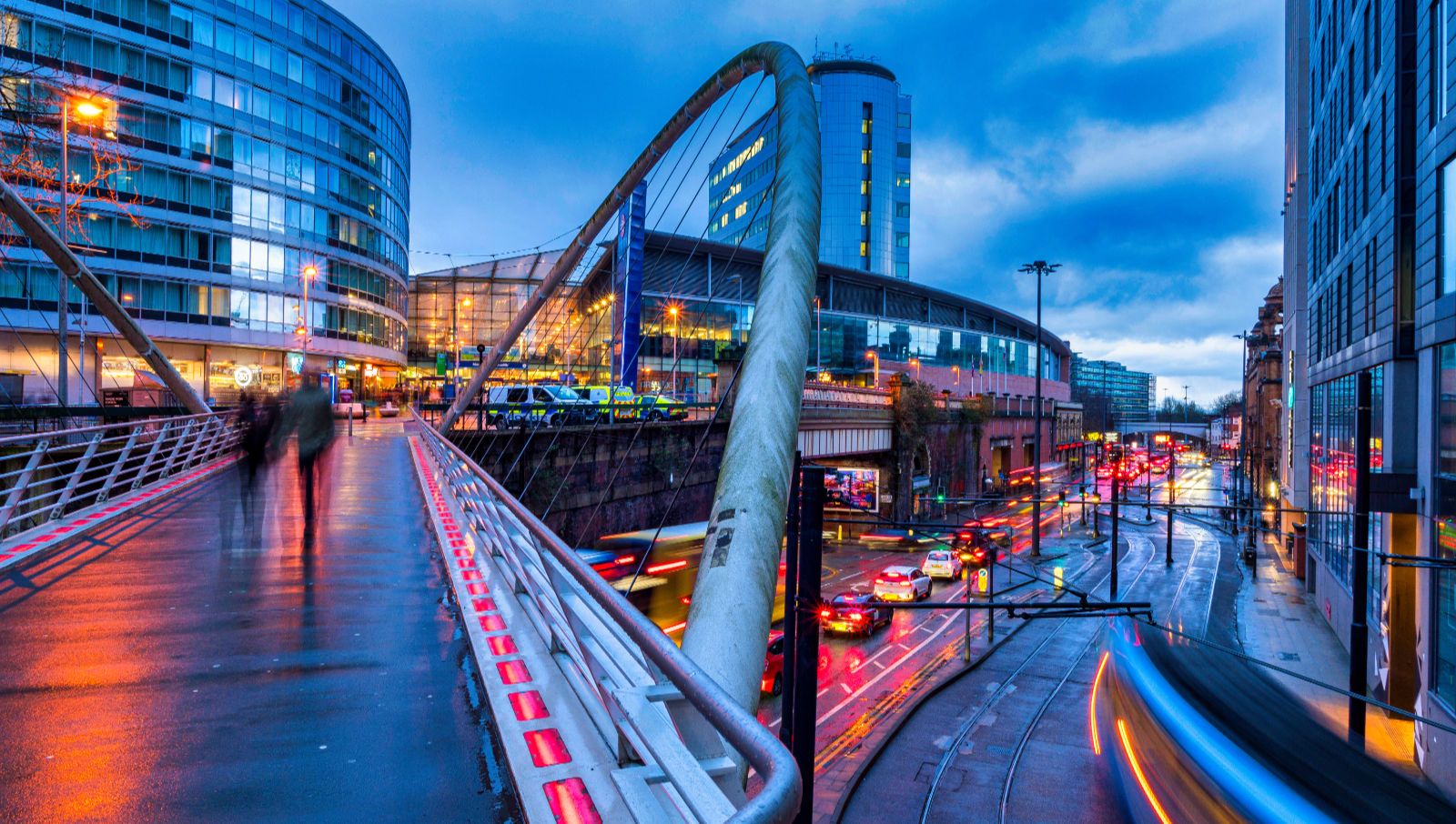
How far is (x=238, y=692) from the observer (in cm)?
477

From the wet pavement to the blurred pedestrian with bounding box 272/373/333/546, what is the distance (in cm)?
114

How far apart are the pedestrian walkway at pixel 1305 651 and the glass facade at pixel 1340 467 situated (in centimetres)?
229

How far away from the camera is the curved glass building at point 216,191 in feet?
138

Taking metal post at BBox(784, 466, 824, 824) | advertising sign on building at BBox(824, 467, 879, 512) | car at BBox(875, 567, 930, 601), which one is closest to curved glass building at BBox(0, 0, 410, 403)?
car at BBox(875, 567, 930, 601)

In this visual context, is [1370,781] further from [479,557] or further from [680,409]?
[680,409]

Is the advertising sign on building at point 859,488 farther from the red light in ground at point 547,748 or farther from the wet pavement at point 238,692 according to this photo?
the red light in ground at point 547,748

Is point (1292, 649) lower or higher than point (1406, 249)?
lower

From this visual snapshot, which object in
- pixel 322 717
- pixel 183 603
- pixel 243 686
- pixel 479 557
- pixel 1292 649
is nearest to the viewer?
pixel 322 717

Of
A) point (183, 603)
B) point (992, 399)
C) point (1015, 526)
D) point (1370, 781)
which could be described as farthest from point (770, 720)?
point (992, 399)

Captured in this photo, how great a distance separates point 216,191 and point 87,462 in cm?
4581

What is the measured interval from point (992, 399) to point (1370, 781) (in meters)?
60.2

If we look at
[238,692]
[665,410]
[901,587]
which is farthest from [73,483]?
[901,587]


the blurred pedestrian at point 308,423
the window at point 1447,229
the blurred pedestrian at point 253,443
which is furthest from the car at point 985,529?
the window at point 1447,229

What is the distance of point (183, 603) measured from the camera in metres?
6.82
